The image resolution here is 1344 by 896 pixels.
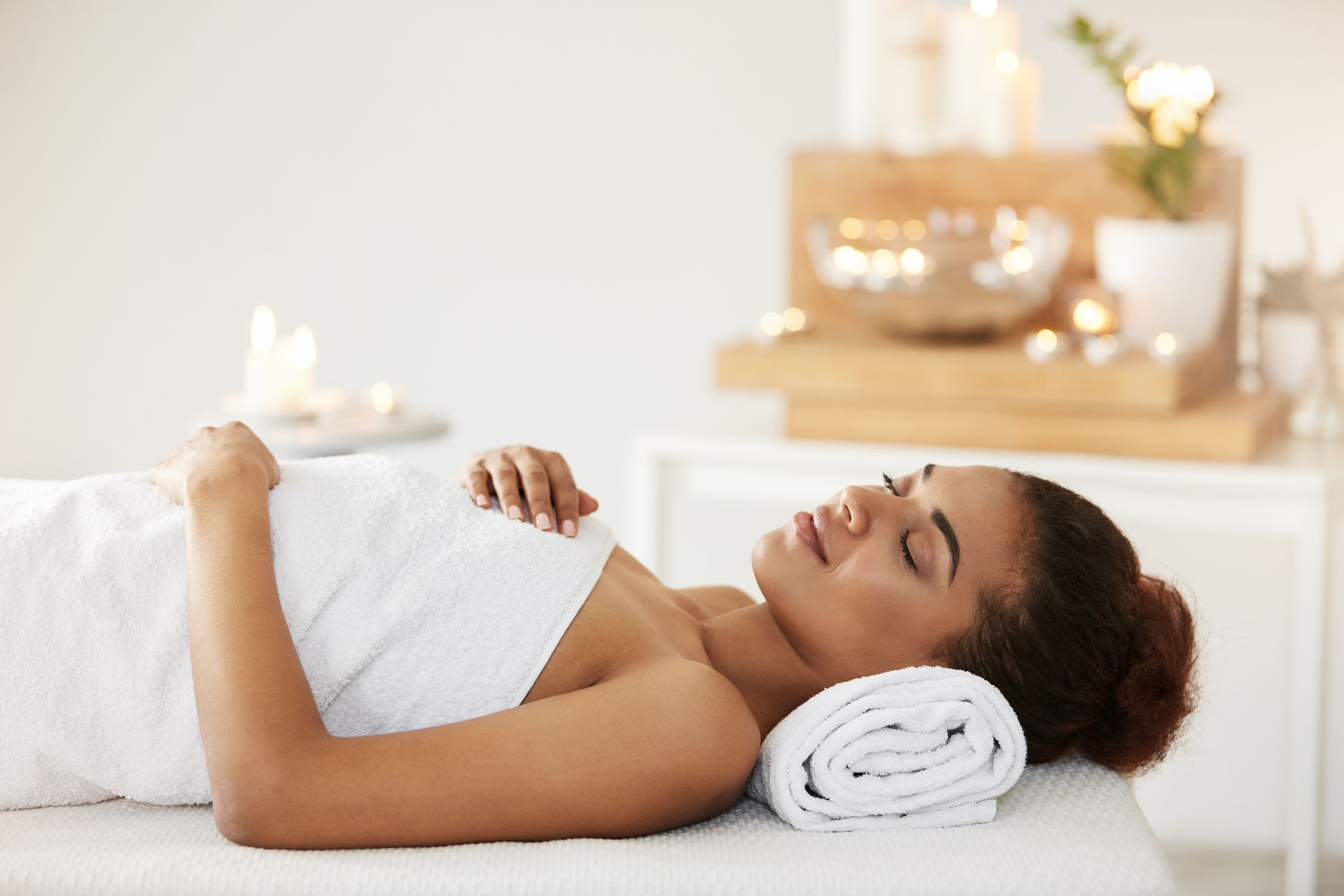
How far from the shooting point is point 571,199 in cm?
335

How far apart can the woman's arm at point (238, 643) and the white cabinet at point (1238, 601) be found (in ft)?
3.89

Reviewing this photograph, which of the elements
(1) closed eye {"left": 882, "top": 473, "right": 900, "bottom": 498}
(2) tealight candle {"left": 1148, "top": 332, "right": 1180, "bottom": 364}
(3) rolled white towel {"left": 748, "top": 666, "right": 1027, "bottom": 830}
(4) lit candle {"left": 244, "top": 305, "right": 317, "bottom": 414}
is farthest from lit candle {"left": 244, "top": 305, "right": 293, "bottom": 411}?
(2) tealight candle {"left": 1148, "top": 332, "right": 1180, "bottom": 364}

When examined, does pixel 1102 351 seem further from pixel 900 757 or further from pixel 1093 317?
pixel 900 757

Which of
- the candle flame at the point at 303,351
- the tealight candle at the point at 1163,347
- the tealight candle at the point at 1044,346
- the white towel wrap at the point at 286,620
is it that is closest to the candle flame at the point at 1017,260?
the tealight candle at the point at 1044,346

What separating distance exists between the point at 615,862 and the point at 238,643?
0.34m

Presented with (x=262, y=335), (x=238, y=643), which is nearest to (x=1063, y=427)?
(x=262, y=335)

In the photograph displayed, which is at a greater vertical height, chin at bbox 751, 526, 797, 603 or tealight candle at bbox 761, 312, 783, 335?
tealight candle at bbox 761, 312, 783, 335

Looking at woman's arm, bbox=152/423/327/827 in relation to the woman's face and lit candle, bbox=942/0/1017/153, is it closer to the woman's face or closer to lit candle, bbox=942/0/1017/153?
the woman's face

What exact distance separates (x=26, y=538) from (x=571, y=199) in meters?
2.29

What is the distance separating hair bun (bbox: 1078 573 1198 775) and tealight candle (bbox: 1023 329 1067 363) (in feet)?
2.91

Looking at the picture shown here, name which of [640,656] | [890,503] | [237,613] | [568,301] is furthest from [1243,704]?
[568,301]

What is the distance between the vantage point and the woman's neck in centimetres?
135

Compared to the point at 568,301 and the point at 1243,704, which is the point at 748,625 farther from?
the point at 568,301

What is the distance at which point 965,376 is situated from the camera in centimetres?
220
